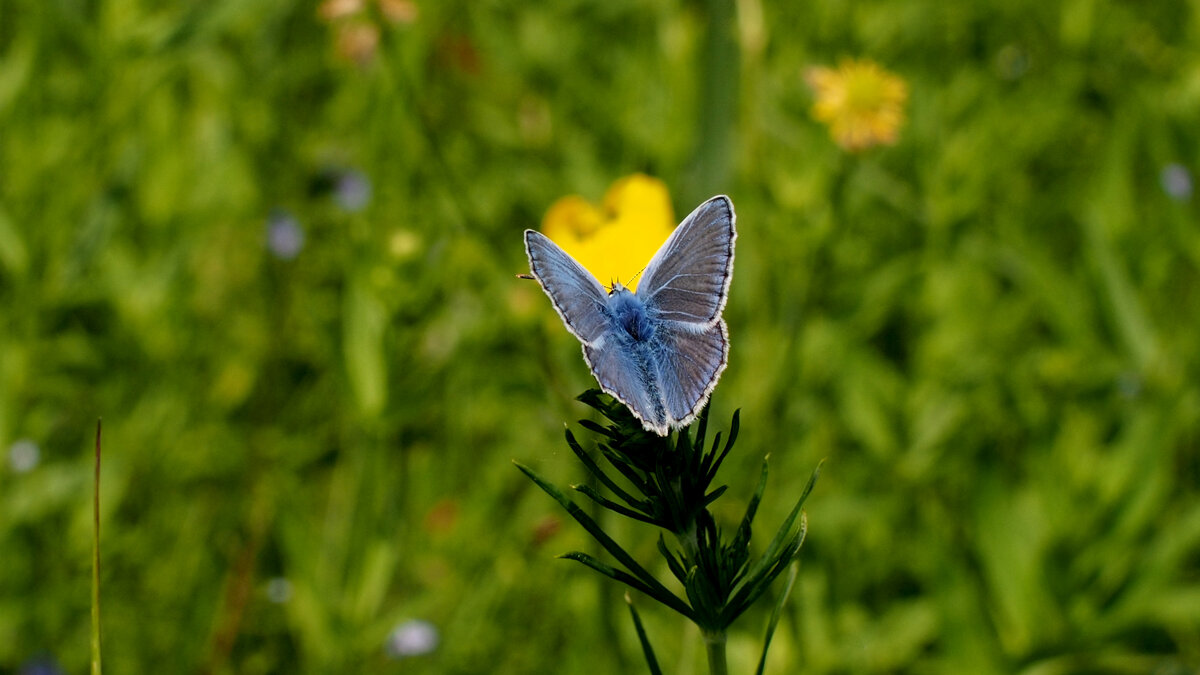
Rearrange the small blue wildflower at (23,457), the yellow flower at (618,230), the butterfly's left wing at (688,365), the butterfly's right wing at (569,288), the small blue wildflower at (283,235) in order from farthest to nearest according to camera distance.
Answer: the small blue wildflower at (283,235), the small blue wildflower at (23,457), the yellow flower at (618,230), the butterfly's right wing at (569,288), the butterfly's left wing at (688,365)

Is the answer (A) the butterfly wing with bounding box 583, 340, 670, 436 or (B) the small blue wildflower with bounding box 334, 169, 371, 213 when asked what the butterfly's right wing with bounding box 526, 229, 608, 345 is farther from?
(B) the small blue wildflower with bounding box 334, 169, 371, 213

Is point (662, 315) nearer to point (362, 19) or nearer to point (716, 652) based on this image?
point (716, 652)

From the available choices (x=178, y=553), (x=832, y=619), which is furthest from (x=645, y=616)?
(x=178, y=553)

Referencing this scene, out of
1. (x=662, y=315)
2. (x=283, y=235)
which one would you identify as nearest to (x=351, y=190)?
(x=283, y=235)

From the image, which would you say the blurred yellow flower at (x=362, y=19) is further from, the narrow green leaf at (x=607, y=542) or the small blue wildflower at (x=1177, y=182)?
Result: the small blue wildflower at (x=1177, y=182)

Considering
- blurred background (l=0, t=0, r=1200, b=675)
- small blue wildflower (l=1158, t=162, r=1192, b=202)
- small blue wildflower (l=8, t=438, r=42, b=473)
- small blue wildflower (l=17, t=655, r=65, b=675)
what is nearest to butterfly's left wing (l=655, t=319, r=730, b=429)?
blurred background (l=0, t=0, r=1200, b=675)

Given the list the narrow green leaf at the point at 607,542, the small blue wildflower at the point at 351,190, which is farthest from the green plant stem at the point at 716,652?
the small blue wildflower at the point at 351,190

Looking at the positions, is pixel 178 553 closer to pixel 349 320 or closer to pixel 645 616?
pixel 349 320
